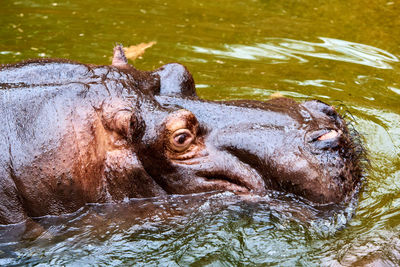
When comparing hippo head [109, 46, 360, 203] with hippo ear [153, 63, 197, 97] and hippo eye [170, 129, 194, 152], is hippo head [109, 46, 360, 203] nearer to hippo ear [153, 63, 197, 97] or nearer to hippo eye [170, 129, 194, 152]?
hippo eye [170, 129, 194, 152]

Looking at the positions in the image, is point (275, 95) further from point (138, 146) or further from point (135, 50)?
point (138, 146)

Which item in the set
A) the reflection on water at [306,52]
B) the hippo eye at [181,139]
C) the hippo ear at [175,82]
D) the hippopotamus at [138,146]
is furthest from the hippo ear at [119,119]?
the reflection on water at [306,52]

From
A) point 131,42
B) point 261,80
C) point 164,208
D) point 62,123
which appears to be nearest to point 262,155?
point 164,208

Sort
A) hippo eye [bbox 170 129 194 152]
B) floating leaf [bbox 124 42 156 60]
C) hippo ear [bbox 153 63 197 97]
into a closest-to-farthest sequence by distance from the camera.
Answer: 1. hippo eye [bbox 170 129 194 152]
2. hippo ear [bbox 153 63 197 97]
3. floating leaf [bbox 124 42 156 60]

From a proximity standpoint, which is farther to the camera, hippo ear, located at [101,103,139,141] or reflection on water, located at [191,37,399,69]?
reflection on water, located at [191,37,399,69]

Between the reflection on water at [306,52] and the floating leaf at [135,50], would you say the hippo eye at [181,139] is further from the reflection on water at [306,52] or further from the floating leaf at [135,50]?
the reflection on water at [306,52]

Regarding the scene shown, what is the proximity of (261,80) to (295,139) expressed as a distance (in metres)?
3.82

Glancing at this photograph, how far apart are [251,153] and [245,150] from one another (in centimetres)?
5

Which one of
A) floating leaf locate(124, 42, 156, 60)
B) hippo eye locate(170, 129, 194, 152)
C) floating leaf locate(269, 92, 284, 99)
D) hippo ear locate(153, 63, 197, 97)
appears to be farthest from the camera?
floating leaf locate(124, 42, 156, 60)

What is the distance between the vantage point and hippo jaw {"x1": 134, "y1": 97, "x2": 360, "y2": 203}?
Answer: 4.33 m

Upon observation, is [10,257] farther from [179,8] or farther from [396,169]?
[179,8]

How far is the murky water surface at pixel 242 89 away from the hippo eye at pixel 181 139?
0.42 meters

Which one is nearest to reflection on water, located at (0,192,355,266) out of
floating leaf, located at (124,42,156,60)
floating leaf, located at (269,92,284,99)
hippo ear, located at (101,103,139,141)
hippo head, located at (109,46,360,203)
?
hippo head, located at (109,46,360,203)

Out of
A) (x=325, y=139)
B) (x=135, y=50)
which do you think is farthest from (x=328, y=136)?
(x=135, y=50)
